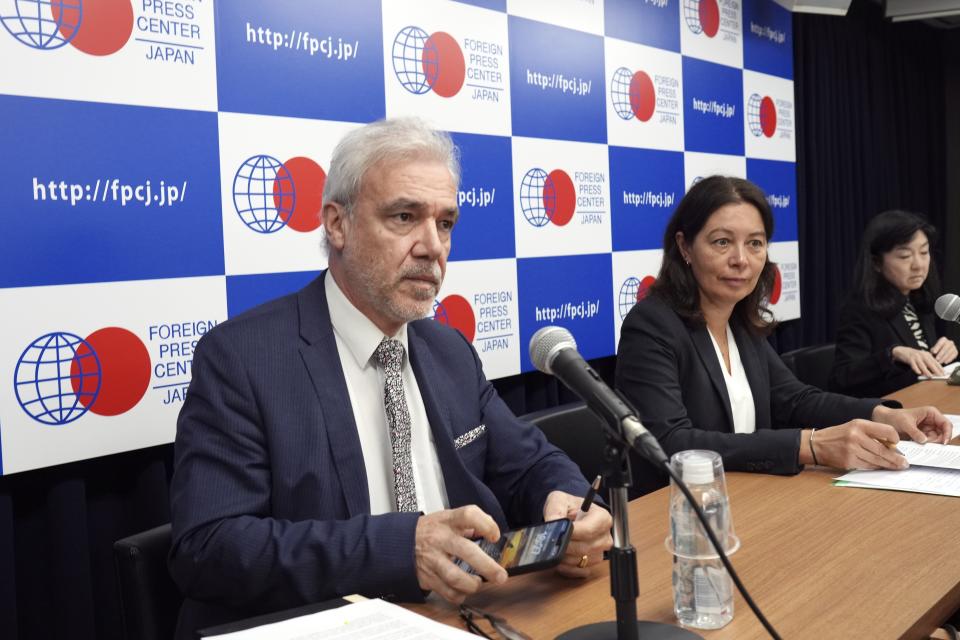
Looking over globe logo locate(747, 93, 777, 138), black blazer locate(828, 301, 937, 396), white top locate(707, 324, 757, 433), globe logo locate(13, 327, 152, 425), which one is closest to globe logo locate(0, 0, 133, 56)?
globe logo locate(13, 327, 152, 425)

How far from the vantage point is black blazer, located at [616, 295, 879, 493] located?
1.93 m

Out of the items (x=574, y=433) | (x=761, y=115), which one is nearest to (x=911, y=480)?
(x=574, y=433)

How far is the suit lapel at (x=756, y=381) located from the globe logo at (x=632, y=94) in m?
1.65

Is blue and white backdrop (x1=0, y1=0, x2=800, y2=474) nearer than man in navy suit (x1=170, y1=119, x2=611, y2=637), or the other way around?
man in navy suit (x1=170, y1=119, x2=611, y2=637)

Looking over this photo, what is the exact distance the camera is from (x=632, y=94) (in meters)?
3.80

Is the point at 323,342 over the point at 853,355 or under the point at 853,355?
over

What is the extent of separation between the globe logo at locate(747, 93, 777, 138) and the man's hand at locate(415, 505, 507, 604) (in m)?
4.01

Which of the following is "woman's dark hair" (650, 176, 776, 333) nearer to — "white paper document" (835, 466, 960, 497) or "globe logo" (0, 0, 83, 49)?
"white paper document" (835, 466, 960, 497)

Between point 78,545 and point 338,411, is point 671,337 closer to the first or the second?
point 338,411

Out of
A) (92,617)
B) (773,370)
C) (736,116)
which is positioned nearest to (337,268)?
(92,617)

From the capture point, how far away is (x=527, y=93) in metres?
3.29

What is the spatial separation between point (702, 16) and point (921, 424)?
9.37 ft

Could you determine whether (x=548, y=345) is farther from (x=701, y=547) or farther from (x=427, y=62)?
(x=427, y=62)

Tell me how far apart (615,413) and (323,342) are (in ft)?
2.46
